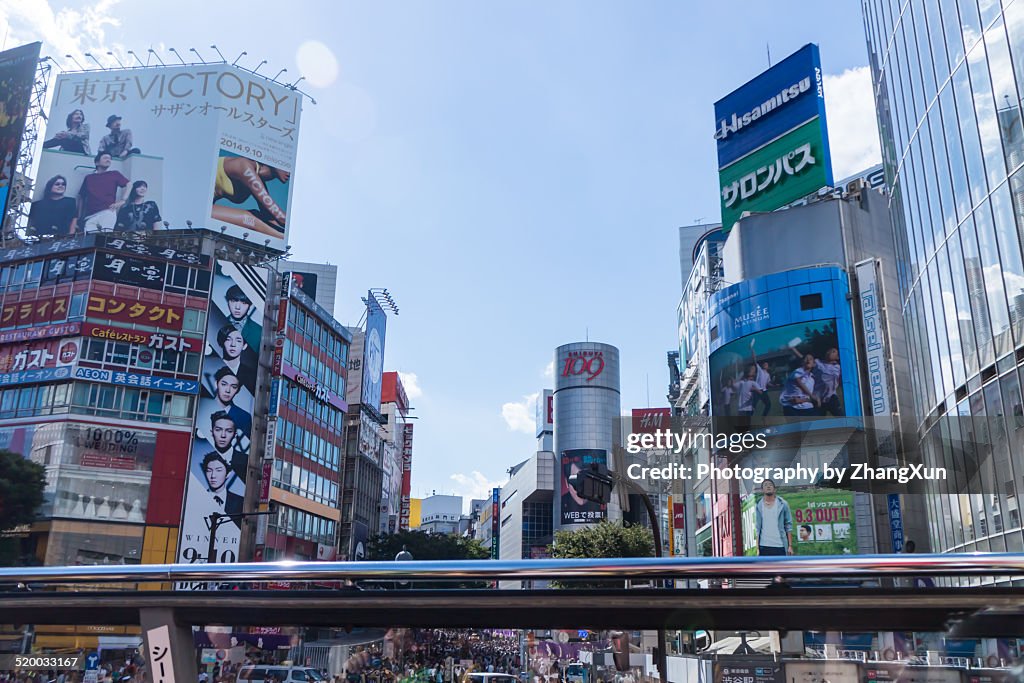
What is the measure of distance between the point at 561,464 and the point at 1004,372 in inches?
4300

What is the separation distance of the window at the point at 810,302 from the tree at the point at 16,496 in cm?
4188

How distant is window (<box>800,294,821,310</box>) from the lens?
47.3 meters

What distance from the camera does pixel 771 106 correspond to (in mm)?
53281

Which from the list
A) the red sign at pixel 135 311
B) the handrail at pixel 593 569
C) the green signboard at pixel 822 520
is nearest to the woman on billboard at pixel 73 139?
the red sign at pixel 135 311

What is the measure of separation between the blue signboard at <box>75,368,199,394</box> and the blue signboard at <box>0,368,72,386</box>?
33.5 inches

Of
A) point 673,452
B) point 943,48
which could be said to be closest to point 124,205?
point 673,452

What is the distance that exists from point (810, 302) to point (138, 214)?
44.3 metres

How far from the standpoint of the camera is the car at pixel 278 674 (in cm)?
367

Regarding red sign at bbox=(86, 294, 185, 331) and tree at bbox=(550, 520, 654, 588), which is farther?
tree at bbox=(550, 520, 654, 588)

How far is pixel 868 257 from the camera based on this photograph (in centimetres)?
4919

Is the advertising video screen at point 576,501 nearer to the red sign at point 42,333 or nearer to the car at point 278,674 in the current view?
the red sign at point 42,333

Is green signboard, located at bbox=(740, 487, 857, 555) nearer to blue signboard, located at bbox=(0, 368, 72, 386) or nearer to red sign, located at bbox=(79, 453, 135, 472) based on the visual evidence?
red sign, located at bbox=(79, 453, 135, 472)

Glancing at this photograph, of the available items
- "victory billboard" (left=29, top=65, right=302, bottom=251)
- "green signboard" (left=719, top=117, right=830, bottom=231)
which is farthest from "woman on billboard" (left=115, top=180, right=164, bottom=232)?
"green signboard" (left=719, top=117, right=830, bottom=231)

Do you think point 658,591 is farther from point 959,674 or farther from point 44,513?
point 44,513
